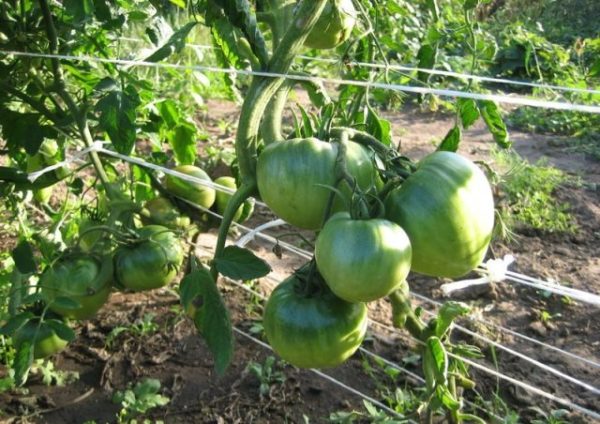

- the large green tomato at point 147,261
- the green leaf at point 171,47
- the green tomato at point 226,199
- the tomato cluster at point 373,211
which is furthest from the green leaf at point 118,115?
the tomato cluster at point 373,211

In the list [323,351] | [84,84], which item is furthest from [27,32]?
[323,351]

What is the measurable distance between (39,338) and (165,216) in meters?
0.40

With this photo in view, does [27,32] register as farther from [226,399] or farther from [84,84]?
[226,399]

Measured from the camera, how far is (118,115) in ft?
4.27

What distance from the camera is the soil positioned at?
1.83 metres

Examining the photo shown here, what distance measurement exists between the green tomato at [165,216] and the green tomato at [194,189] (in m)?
0.04

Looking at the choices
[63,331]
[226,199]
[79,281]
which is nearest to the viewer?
[63,331]

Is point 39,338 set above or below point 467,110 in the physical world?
below

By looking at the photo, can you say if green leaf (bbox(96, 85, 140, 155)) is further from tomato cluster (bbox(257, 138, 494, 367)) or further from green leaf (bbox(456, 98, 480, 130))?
green leaf (bbox(456, 98, 480, 130))

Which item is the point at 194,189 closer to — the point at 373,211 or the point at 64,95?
the point at 64,95

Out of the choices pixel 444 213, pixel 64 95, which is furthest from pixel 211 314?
pixel 64 95

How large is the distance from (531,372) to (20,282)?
150 centimetres

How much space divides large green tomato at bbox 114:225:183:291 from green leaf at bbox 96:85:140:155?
Result: 8.6 inches

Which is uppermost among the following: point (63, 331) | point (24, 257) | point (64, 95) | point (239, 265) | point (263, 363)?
point (64, 95)
